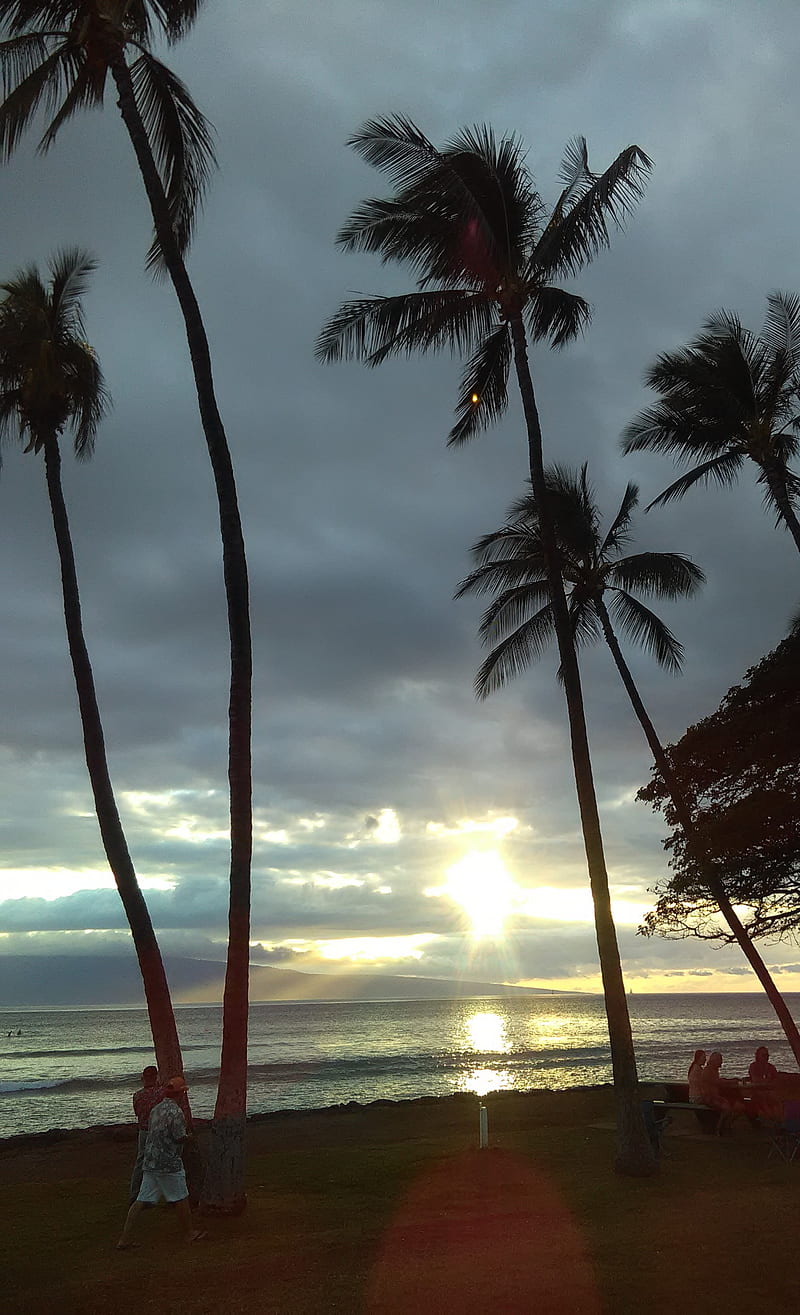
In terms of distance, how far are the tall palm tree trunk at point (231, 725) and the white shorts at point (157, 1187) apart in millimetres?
1073

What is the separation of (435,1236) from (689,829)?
1181 centimetres

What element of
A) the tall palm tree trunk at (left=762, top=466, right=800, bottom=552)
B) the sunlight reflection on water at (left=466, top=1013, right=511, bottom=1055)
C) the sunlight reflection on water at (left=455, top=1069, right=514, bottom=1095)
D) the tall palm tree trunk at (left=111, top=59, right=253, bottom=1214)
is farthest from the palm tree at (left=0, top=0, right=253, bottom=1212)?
the sunlight reflection on water at (left=466, top=1013, right=511, bottom=1055)

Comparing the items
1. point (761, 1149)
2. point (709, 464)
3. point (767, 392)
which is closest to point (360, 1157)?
point (761, 1149)

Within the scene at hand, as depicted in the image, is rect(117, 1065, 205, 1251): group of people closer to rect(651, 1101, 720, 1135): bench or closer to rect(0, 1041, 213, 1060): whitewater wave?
rect(651, 1101, 720, 1135): bench

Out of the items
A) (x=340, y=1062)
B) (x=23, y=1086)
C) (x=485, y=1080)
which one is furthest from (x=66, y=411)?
(x=340, y=1062)

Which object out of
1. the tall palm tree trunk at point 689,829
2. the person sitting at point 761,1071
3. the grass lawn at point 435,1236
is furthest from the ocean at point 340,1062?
the grass lawn at point 435,1236

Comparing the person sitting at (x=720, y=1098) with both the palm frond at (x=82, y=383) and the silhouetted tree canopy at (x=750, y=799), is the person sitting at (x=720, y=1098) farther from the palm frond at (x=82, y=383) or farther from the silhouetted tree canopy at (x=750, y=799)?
the palm frond at (x=82, y=383)

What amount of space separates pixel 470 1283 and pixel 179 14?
1578cm

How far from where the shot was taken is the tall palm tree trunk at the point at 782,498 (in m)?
20.2

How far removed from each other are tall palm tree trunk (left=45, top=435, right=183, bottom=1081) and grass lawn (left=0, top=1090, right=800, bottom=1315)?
6.94ft

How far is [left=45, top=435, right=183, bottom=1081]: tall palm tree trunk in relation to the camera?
1294cm

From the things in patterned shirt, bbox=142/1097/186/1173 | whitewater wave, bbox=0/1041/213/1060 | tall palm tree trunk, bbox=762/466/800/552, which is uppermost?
tall palm tree trunk, bbox=762/466/800/552

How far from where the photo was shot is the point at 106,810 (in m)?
14.3

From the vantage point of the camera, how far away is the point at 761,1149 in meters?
Result: 15.0
